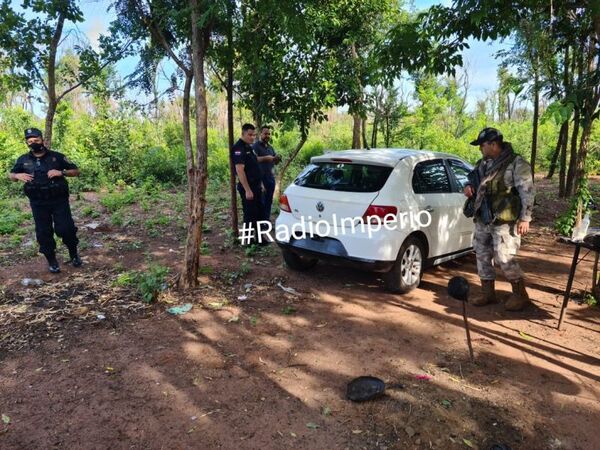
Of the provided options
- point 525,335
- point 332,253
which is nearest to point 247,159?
point 332,253

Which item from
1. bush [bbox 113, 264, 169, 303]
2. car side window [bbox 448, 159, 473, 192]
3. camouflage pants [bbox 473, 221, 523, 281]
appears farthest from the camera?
car side window [bbox 448, 159, 473, 192]

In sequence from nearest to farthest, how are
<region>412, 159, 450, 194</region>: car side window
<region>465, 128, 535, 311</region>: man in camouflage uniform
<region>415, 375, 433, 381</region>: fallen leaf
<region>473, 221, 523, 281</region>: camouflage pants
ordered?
<region>415, 375, 433, 381</region>: fallen leaf < <region>465, 128, 535, 311</region>: man in camouflage uniform < <region>473, 221, 523, 281</region>: camouflage pants < <region>412, 159, 450, 194</region>: car side window

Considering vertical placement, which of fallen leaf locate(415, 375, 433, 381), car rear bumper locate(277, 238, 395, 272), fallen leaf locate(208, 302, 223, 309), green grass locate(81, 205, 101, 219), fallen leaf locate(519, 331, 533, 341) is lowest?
fallen leaf locate(415, 375, 433, 381)

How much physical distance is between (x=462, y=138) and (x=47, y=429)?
65.7ft

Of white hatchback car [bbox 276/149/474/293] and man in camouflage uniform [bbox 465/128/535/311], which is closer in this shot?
man in camouflage uniform [bbox 465/128/535/311]

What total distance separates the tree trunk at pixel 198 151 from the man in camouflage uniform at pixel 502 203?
9.07 ft

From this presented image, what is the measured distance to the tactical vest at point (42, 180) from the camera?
16.9ft

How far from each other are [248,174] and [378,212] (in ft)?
8.54

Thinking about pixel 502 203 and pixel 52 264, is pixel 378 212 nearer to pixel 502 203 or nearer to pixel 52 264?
pixel 502 203

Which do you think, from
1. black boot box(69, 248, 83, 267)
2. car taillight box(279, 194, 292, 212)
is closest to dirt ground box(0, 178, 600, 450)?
black boot box(69, 248, 83, 267)

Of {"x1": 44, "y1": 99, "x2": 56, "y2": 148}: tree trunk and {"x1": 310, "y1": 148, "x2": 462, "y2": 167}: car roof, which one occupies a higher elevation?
{"x1": 44, "y1": 99, "x2": 56, "y2": 148}: tree trunk

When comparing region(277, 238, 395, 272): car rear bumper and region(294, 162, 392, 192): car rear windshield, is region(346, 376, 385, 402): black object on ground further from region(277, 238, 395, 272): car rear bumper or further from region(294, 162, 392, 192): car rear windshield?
region(294, 162, 392, 192): car rear windshield

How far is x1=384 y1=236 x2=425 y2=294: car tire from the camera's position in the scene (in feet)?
15.2

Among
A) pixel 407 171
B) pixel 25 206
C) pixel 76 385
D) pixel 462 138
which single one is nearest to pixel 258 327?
pixel 76 385
